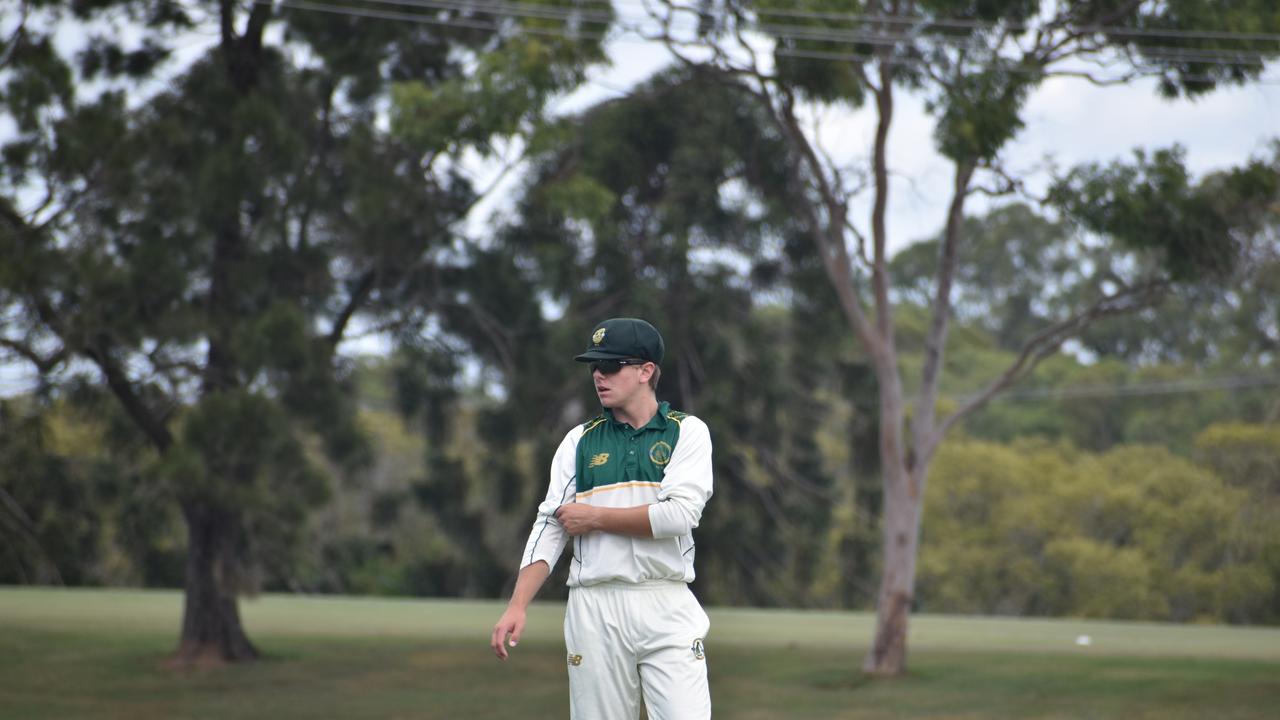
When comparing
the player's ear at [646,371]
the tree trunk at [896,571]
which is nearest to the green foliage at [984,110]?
the tree trunk at [896,571]

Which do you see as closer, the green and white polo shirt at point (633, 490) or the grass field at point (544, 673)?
the green and white polo shirt at point (633, 490)

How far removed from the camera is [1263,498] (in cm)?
3944

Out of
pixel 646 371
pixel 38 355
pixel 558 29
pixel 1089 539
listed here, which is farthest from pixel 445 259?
pixel 1089 539

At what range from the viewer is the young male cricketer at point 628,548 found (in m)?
4.36

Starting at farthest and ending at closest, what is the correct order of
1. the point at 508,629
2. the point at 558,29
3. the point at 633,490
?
the point at 558,29 → the point at 633,490 → the point at 508,629

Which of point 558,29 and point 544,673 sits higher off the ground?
point 558,29

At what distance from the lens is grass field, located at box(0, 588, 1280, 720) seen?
1278 centimetres

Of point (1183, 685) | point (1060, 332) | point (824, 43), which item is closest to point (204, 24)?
point (824, 43)

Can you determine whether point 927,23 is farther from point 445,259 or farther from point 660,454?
point 660,454

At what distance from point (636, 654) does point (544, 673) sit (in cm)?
1173

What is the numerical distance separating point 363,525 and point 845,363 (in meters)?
28.4

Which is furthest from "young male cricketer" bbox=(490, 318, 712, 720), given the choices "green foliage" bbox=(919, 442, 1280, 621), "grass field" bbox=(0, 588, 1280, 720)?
"green foliage" bbox=(919, 442, 1280, 621)

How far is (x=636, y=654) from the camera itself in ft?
14.5

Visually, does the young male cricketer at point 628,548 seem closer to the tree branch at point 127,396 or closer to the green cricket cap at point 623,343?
the green cricket cap at point 623,343
